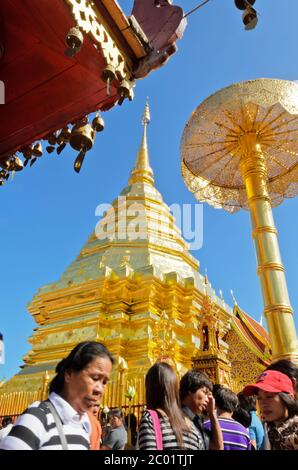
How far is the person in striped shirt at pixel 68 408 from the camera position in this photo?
1.18 meters

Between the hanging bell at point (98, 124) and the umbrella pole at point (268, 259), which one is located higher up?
the umbrella pole at point (268, 259)

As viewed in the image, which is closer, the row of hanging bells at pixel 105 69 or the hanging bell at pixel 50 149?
the row of hanging bells at pixel 105 69

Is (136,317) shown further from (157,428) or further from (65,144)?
(157,428)

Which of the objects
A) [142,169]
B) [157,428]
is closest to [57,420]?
[157,428]

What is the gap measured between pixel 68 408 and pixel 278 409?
1.26m

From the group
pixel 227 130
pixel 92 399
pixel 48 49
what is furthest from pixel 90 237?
pixel 92 399

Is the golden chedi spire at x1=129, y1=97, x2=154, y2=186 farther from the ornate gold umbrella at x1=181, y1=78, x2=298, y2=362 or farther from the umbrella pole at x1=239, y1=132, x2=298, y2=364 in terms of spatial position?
the umbrella pole at x1=239, y1=132, x2=298, y2=364

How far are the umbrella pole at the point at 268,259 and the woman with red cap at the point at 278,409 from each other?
12.2 feet

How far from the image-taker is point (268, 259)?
638 centimetres

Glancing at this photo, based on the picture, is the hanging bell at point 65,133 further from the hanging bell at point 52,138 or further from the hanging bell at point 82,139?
the hanging bell at point 82,139

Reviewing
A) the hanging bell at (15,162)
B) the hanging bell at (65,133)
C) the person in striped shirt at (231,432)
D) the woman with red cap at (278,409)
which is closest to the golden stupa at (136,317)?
the person in striped shirt at (231,432)

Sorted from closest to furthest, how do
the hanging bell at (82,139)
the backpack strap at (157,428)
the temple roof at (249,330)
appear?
1. the backpack strap at (157,428)
2. the hanging bell at (82,139)
3. the temple roof at (249,330)
